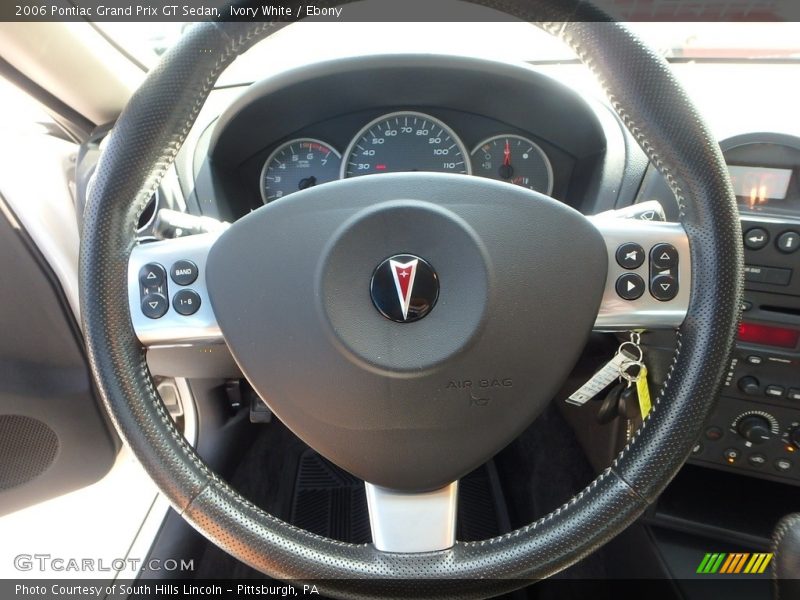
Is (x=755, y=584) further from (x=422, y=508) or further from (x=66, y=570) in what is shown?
(x=66, y=570)

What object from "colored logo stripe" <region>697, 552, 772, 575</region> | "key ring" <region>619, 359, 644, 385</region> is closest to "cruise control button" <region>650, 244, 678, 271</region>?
"key ring" <region>619, 359, 644, 385</region>

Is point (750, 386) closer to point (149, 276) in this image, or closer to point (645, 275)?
point (645, 275)

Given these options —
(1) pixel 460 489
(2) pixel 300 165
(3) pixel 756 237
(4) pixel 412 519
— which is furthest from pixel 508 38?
(1) pixel 460 489

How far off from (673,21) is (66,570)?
1773 mm

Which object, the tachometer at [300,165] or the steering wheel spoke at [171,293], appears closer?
the steering wheel spoke at [171,293]

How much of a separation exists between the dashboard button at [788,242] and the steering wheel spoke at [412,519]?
0.66 m

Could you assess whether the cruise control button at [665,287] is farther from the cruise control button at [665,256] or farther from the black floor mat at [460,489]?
the black floor mat at [460,489]

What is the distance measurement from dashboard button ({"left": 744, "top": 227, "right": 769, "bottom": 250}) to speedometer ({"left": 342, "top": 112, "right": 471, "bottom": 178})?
0.57 meters

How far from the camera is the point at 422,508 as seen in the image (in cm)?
76

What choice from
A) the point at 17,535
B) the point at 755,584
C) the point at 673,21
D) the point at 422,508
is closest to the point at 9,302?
the point at 17,535

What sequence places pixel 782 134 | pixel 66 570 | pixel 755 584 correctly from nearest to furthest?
pixel 782 134 < pixel 755 584 < pixel 66 570

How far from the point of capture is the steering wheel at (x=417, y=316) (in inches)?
27.0

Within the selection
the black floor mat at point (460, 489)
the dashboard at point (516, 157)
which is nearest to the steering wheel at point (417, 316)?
the dashboard at point (516, 157)

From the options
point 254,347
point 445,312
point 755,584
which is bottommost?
point 755,584
